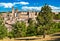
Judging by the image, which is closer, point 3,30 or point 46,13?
point 46,13

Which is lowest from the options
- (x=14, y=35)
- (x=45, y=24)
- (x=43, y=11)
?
(x=14, y=35)

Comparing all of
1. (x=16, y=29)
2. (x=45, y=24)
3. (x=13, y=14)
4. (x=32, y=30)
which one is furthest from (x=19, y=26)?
(x=13, y=14)

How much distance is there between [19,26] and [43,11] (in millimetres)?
18691

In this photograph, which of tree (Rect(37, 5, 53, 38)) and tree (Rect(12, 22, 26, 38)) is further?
tree (Rect(12, 22, 26, 38))

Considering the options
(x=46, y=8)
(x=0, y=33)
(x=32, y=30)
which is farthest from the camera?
(x=32, y=30)

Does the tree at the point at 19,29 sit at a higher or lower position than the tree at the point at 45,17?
lower

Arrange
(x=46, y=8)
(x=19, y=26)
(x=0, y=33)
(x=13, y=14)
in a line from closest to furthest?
(x=46, y=8)
(x=0, y=33)
(x=19, y=26)
(x=13, y=14)

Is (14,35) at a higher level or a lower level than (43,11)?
lower

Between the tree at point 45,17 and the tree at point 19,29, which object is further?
the tree at point 19,29

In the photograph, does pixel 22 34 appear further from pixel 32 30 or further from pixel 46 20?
pixel 46 20

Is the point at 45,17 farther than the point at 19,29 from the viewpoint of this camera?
No

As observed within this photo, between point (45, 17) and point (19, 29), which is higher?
point (45, 17)

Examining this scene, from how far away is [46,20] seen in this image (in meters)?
27.9

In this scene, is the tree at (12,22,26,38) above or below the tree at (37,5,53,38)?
below
